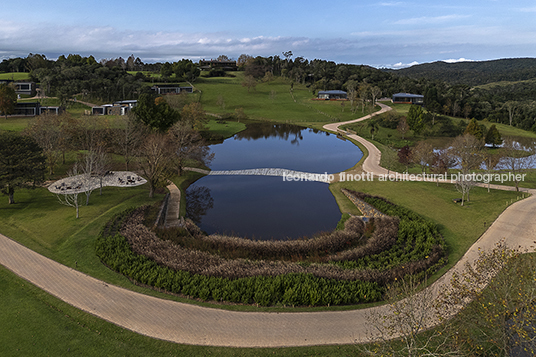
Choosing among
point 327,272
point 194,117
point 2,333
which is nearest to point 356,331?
point 327,272

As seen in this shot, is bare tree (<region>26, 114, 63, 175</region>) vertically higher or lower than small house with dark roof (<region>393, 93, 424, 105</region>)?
lower

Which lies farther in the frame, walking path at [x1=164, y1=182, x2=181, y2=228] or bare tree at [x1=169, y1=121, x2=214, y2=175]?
bare tree at [x1=169, y1=121, x2=214, y2=175]

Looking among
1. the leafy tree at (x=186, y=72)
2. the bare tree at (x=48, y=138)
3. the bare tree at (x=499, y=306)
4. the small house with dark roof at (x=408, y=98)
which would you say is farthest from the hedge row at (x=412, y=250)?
the leafy tree at (x=186, y=72)

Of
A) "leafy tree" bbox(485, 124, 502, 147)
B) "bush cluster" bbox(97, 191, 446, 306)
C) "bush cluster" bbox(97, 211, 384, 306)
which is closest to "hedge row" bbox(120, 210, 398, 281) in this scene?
"bush cluster" bbox(97, 191, 446, 306)

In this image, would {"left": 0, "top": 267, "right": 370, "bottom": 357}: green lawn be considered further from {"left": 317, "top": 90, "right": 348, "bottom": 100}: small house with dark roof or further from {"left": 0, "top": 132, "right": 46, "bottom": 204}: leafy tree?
{"left": 317, "top": 90, "right": 348, "bottom": 100}: small house with dark roof

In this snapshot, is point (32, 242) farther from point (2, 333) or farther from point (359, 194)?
point (359, 194)

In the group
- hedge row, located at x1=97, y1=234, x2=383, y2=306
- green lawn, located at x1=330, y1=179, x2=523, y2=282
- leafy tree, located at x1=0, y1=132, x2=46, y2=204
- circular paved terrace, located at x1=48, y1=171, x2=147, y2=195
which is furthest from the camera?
circular paved terrace, located at x1=48, y1=171, x2=147, y2=195

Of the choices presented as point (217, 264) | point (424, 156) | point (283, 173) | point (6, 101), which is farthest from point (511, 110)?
point (6, 101)
